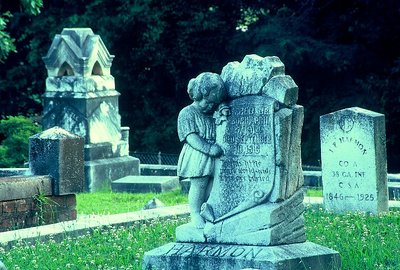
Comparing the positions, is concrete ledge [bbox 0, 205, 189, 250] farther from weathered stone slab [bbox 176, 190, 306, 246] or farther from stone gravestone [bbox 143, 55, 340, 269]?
weathered stone slab [bbox 176, 190, 306, 246]

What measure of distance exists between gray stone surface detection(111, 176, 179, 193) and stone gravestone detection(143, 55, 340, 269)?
8670 millimetres

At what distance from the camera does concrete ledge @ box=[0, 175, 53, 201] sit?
1527 cm

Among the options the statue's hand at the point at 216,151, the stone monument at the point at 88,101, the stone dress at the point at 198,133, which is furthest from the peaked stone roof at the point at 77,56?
the statue's hand at the point at 216,151

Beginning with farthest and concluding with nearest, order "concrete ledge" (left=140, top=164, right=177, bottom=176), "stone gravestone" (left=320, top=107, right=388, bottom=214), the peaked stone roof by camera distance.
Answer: "concrete ledge" (left=140, top=164, right=177, bottom=176), the peaked stone roof, "stone gravestone" (left=320, top=107, right=388, bottom=214)

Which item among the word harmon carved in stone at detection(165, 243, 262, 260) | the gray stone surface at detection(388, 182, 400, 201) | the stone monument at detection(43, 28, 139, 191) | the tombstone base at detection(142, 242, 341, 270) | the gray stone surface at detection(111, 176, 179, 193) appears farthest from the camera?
the stone monument at detection(43, 28, 139, 191)

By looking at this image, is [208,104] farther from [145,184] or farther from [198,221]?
[145,184]

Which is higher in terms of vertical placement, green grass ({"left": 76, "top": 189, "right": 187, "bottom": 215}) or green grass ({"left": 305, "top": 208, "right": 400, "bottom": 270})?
green grass ({"left": 76, "top": 189, "right": 187, "bottom": 215})

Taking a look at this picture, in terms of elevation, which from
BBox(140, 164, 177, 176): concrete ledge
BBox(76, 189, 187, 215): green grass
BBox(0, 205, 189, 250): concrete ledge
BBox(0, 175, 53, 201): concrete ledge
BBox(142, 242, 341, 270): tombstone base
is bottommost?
BBox(142, 242, 341, 270): tombstone base

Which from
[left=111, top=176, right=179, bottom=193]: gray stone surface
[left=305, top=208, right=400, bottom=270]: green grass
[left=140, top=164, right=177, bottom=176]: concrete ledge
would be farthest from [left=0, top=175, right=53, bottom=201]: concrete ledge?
[left=140, top=164, right=177, bottom=176]: concrete ledge

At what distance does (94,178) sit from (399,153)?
953 centimetres

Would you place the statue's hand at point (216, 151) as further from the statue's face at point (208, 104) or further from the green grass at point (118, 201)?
the green grass at point (118, 201)

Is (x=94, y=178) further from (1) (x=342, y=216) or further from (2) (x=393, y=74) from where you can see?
(2) (x=393, y=74)

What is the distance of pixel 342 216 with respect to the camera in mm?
15812

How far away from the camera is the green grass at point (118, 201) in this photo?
18.1 meters
